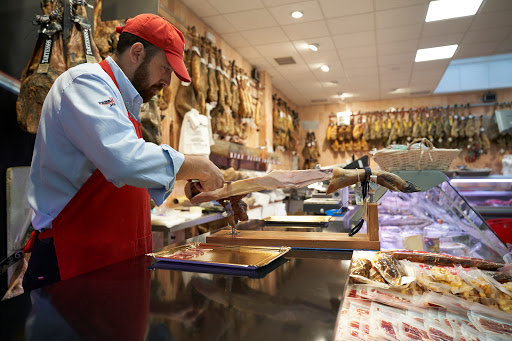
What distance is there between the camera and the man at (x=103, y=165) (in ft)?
4.21

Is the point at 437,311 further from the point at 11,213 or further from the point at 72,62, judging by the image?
the point at 11,213

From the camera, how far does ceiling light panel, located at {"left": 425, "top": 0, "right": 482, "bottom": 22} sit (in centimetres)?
512

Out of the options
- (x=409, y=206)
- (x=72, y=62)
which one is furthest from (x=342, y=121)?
(x=72, y=62)

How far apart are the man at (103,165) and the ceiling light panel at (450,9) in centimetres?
490

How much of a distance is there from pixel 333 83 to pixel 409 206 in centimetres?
695

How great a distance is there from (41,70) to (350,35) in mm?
5194

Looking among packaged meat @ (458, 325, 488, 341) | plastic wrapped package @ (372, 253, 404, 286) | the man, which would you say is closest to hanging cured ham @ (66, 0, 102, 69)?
the man

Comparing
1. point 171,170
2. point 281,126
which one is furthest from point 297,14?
point 171,170

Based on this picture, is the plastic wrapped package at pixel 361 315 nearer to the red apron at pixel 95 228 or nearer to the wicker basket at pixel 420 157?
the red apron at pixel 95 228

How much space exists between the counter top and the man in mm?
278

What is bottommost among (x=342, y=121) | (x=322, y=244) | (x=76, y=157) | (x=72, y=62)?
(x=322, y=244)

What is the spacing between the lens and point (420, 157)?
2324mm

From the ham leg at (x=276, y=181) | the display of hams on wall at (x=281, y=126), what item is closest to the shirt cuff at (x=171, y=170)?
the ham leg at (x=276, y=181)

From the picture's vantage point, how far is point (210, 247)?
5.64ft
